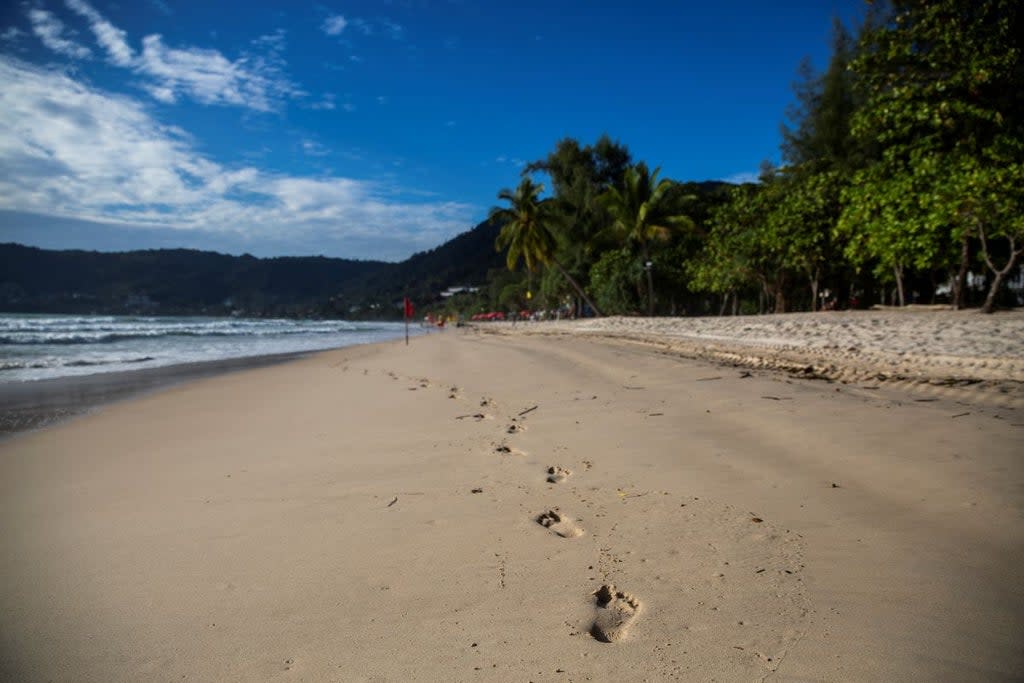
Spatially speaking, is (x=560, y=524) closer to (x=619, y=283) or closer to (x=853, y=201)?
(x=853, y=201)

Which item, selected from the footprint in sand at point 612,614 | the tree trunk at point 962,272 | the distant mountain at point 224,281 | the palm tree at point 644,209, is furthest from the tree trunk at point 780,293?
the distant mountain at point 224,281

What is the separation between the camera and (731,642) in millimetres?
1479

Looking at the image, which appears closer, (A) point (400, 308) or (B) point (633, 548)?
(B) point (633, 548)

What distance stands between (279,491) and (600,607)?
2040mm

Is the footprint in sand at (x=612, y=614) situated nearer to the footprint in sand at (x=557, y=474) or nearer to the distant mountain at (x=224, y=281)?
the footprint in sand at (x=557, y=474)

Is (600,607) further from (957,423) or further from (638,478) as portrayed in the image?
(957,423)

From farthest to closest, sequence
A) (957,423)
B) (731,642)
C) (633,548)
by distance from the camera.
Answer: (957,423) → (633,548) → (731,642)

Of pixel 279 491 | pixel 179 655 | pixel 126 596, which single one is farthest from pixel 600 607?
pixel 279 491

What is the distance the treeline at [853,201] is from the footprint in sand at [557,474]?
11.4 metres

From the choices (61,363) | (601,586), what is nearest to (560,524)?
(601,586)

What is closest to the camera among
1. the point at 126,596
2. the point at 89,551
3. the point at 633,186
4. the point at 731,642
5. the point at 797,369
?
the point at 731,642

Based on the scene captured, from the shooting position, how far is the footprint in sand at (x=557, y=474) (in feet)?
9.82

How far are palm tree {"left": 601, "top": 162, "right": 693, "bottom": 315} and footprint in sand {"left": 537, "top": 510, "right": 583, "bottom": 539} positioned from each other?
24738mm

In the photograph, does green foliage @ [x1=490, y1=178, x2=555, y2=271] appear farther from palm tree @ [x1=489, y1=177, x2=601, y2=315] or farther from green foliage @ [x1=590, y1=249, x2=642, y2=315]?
green foliage @ [x1=590, y1=249, x2=642, y2=315]
